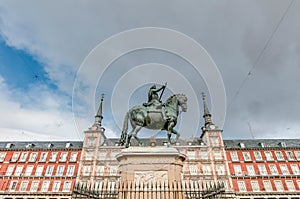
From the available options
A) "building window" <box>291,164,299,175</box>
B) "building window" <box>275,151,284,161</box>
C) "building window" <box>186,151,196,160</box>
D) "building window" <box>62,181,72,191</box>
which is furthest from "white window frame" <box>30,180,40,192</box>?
"building window" <box>291,164,299,175</box>

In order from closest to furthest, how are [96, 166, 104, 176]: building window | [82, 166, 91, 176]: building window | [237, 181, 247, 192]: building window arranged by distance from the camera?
1. [237, 181, 247, 192]: building window
2. [82, 166, 91, 176]: building window
3. [96, 166, 104, 176]: building window

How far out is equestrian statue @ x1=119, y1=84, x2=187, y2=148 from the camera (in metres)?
8.80

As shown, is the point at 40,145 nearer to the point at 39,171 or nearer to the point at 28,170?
the point at 28,170

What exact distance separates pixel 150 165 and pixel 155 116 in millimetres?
2183

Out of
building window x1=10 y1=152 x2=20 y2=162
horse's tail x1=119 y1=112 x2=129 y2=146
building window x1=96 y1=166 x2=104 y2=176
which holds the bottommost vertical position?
horse's tail x1=119 y1=112 x2=129 y2=146

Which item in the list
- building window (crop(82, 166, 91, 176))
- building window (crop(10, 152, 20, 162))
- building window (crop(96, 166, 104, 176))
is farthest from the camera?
building window (crop(10, 152, 20, 162))

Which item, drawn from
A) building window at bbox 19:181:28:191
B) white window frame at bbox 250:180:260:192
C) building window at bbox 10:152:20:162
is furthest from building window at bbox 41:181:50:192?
white window frame at bbox 250:180:260:192

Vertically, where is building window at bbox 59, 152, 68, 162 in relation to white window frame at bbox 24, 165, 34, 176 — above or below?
above

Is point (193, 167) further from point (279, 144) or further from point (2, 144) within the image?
point (2, 144)

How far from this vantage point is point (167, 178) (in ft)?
24.7

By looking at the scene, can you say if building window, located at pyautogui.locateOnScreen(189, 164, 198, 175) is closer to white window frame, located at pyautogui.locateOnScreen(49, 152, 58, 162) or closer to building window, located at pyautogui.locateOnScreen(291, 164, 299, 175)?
building window, located at pyautogui.locateOnScreen(291, 164, 299, 175)

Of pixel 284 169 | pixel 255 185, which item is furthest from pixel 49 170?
pixel 284 169

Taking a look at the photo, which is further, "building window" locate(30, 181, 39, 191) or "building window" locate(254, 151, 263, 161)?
"building window" locate(254, 151, 263, 161)

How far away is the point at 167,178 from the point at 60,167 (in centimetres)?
4254
